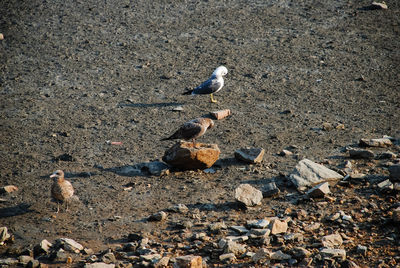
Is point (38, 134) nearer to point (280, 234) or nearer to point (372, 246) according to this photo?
point (280, 234)

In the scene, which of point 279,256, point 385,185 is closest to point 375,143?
point 385,185

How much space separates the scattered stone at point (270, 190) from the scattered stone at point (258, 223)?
0.78m

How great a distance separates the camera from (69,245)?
18.6 feet

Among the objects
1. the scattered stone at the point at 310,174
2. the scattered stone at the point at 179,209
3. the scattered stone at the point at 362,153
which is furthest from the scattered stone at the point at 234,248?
the scattered stone at the point at 362,153

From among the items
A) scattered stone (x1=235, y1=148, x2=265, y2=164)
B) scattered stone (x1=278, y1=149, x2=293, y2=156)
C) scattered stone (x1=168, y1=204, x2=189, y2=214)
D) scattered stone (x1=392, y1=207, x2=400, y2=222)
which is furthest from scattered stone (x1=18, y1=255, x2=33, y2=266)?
scattered stone (x1=392, y1=207, x2=400, y2=222)

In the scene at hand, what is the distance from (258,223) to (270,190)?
913mm

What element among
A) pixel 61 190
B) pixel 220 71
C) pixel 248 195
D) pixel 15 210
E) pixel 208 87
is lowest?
pixel 15 210

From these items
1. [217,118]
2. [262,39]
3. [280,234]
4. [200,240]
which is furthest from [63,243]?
[262,39]

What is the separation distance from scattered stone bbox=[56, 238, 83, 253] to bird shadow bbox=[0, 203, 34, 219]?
107 centimetres

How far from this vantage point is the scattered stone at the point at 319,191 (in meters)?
6.79

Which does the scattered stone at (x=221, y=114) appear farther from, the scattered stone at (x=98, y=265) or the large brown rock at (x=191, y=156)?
the scattered stone at (x=98, y=265)

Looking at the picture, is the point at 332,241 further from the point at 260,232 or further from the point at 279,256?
the point at 260,232

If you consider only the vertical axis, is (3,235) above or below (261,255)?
below

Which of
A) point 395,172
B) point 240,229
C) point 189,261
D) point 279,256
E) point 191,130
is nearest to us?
point 189,261
